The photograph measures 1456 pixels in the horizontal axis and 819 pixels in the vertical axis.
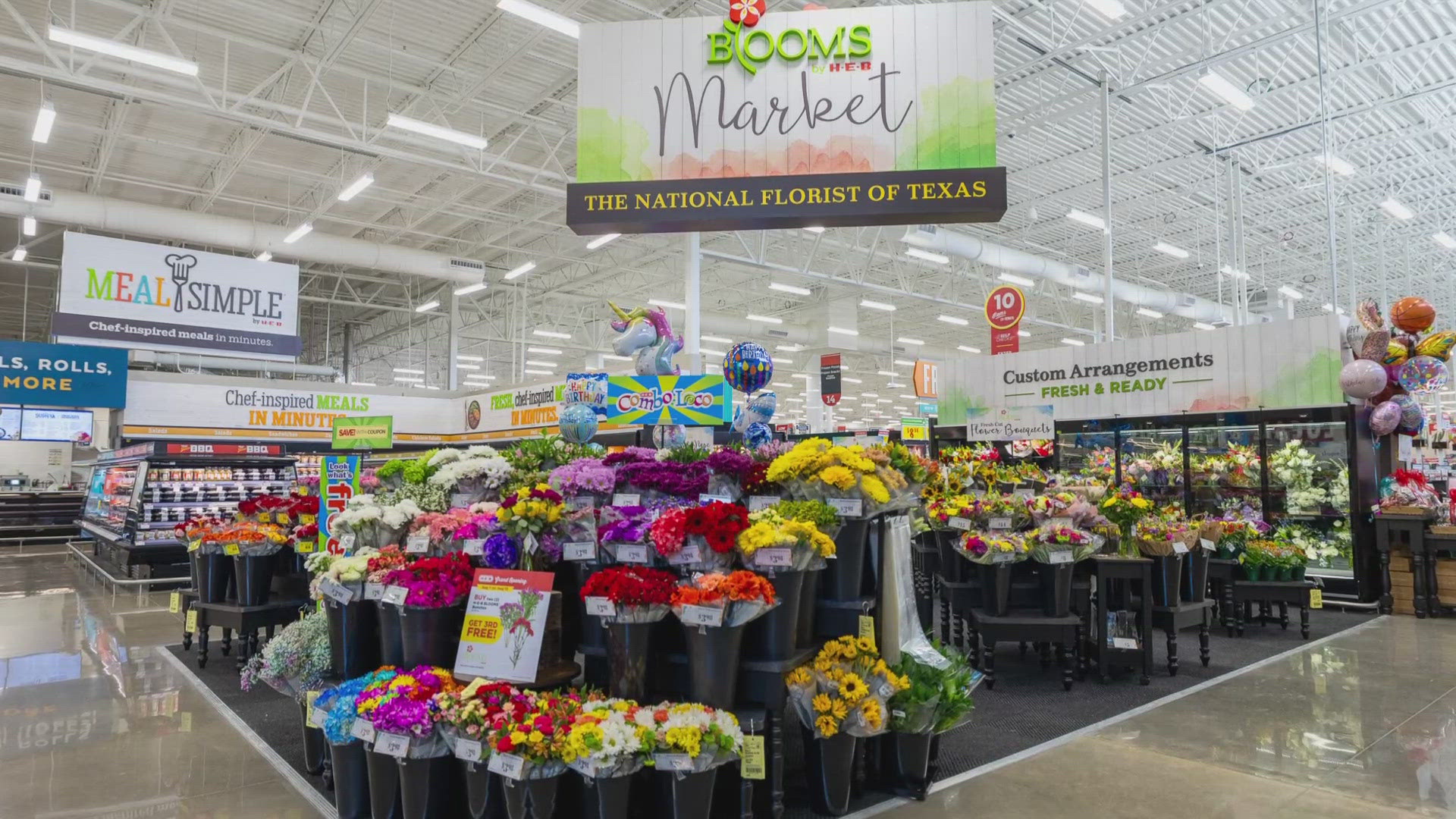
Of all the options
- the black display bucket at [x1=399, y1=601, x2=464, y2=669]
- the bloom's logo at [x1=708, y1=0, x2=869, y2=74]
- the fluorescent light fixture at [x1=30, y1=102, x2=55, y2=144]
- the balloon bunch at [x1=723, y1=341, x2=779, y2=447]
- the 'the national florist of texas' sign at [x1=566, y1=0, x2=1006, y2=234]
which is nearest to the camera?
the black display bucket at [x1=399, y1=601, x2=464, y2=669]

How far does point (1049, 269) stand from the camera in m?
17.8

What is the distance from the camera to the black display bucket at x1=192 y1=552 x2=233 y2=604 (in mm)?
6164

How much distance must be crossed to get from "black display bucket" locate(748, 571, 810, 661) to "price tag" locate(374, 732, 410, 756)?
4.40 ft

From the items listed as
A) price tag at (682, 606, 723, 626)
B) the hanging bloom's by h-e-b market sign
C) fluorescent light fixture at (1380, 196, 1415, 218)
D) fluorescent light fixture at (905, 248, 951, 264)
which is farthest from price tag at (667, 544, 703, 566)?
fluorescent light fixture at (1380, 196, 1415, 218)

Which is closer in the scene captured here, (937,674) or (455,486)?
(937,674)

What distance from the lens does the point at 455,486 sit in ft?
13.6

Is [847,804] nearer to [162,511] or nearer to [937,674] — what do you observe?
Answer: [937,674]

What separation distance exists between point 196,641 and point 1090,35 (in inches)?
460

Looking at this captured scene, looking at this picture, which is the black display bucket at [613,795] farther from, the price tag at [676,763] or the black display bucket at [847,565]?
the black display bucket at [847,565]

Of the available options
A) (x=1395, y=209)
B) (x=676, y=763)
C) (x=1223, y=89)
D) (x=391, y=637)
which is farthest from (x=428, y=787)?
(x=1395, y=209)

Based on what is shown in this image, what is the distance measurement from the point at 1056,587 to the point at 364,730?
4043mm

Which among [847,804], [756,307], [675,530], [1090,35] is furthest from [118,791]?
[756,307]

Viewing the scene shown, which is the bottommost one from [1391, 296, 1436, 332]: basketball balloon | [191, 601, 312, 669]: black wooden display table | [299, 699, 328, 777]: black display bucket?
[299, 699, 328, 777]: black display bucket

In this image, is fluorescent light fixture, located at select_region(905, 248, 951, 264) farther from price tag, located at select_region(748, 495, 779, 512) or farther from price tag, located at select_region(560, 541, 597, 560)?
price tag, located at select_region(560, 541, 597, 560)
